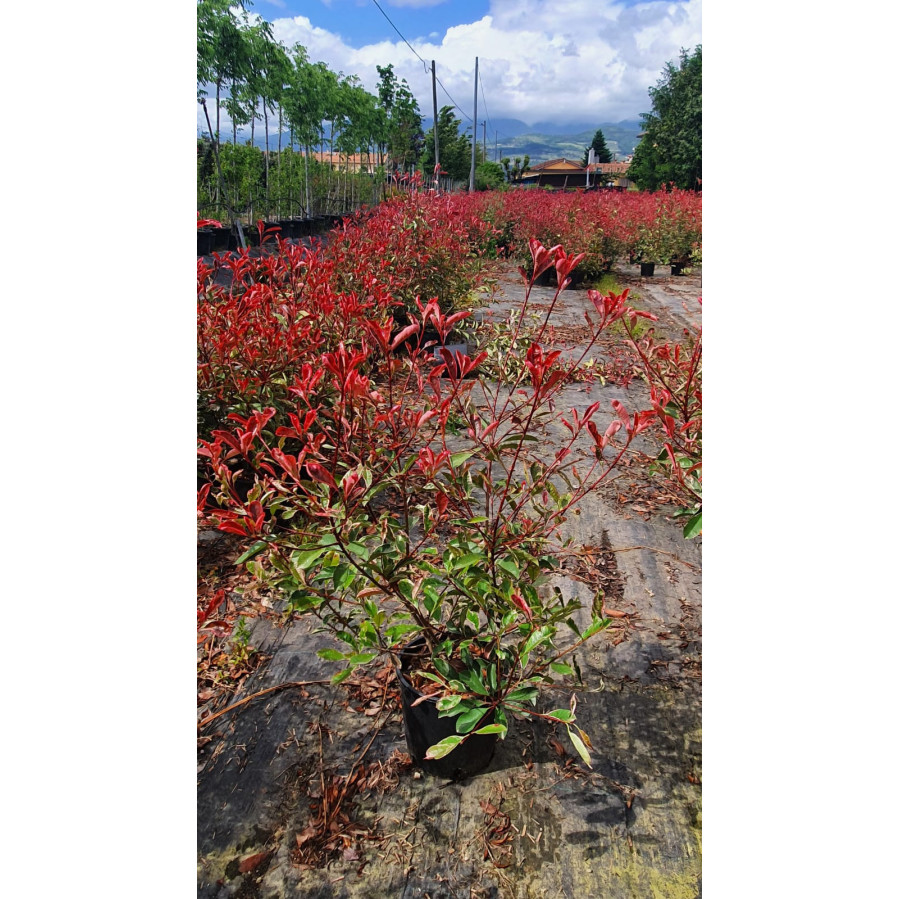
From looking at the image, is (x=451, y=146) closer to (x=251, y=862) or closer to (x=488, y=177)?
(x=488, y=177)

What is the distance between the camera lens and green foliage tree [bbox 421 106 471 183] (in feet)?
101

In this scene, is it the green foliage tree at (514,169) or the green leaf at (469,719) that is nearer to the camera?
the green leaf at (469,719)

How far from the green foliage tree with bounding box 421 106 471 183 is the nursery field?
28.7 meters

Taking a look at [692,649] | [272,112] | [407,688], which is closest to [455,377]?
[407,688]

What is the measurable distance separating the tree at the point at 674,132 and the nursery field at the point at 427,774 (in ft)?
86.2

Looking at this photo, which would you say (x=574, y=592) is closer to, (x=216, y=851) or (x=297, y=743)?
(x=297, y=743)

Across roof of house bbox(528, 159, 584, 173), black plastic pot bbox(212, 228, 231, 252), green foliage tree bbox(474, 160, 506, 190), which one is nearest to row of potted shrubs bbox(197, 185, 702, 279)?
black plastic pot bbox(212, 228, 231, 252)

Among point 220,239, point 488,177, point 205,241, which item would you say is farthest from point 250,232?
point 488,177

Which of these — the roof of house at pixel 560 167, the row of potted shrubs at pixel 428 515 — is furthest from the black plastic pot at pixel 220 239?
the roof of house at pixel 560 167

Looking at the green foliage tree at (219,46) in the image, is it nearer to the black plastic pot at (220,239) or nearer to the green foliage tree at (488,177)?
the black plastic pot at (220,239)

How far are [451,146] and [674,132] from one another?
1190cm

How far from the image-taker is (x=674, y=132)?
27.7m

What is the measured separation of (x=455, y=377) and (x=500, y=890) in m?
1.00

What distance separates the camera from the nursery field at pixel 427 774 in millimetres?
1359
